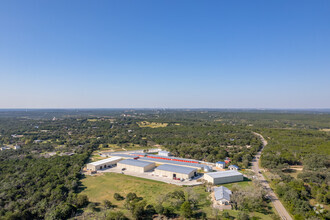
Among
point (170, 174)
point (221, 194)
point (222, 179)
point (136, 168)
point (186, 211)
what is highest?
point (186, 211)

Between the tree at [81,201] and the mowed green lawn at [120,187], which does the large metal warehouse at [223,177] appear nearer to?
the mowed green lawn at [120,187]

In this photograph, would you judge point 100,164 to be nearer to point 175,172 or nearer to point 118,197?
point 118,197

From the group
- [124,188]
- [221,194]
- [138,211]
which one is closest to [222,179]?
[221,194]

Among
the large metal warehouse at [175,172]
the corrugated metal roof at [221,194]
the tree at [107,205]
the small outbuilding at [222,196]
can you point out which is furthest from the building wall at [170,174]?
the tree at [107,205]

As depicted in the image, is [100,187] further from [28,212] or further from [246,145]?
[246,145]

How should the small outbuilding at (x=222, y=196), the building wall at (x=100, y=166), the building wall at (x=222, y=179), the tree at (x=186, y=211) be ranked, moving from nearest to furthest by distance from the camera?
the tree at (x=186, y=211), the small outbuilding at (x=222, y=196), the building wall at (x=222, y=179), the building wall at (x=100, y=166)

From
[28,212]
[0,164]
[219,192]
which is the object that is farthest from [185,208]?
[0,164]

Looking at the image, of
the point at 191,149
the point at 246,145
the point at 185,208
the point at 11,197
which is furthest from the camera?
the point at 246,145

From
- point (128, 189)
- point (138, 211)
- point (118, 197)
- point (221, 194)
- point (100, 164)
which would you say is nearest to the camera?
point (138, 211)

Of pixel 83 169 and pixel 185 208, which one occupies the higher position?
pixel 185 208

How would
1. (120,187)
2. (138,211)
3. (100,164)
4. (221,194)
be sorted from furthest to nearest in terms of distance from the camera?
(100,164) < (120,187) < (221,194) < (138,211)

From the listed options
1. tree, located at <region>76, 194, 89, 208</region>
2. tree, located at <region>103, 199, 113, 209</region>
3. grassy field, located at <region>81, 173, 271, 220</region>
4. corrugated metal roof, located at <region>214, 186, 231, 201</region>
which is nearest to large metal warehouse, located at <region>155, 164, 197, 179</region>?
grassy field, located at <region>81, 173, 271, 220</region>
